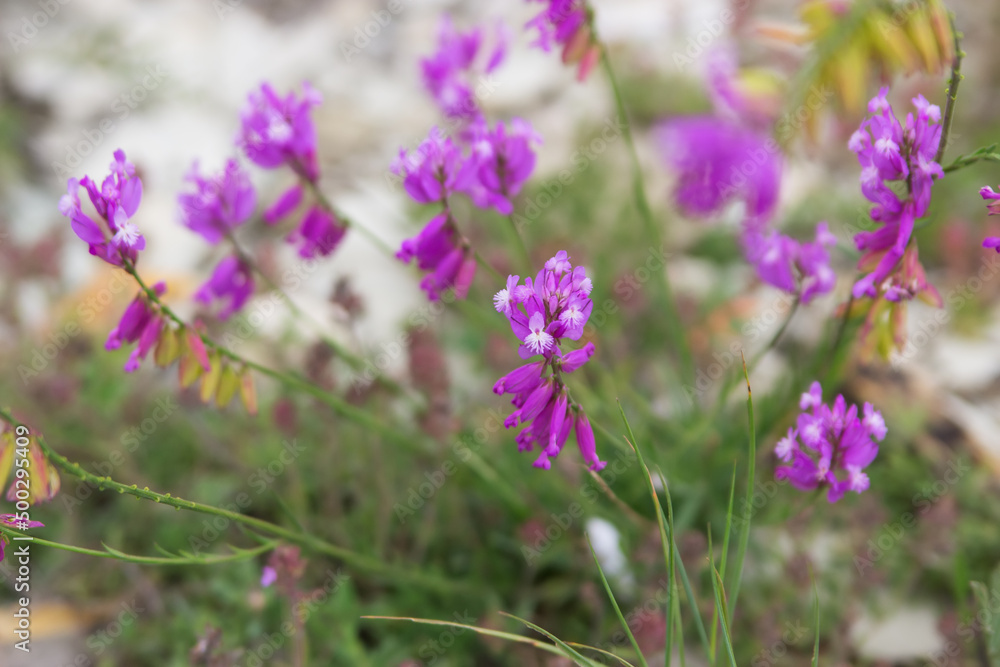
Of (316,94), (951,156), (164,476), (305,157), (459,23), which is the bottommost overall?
(951,156)

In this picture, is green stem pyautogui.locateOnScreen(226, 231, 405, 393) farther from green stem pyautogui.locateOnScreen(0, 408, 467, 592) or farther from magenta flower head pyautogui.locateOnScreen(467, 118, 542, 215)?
magenta flower head pyautogui.locateOnScreen(467, 118, 542, 215)

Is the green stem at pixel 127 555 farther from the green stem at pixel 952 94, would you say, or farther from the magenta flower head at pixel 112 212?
the green stem at pixel 952 94

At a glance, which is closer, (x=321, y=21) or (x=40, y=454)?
(x=40, y=454)

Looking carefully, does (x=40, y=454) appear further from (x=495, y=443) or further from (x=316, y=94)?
(x=495, y=443)

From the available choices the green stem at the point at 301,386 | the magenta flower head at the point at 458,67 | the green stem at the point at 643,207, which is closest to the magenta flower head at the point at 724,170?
the green stem at the point at 643,207

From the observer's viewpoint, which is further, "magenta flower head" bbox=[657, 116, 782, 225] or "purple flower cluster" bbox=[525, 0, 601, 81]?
"magenta flower head" bbox=[657, 116, 782, 225]

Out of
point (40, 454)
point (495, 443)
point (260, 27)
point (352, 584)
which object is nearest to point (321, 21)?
point (260, 27)

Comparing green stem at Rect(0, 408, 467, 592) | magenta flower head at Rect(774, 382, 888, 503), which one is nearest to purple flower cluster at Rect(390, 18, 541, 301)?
green stem at Rect(0, 408, 467, 592)
